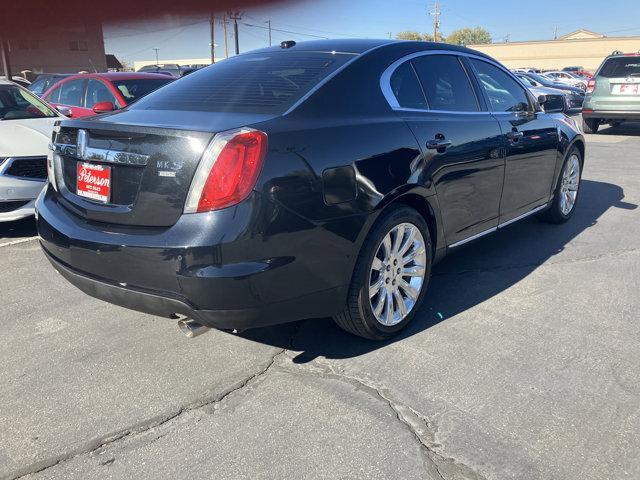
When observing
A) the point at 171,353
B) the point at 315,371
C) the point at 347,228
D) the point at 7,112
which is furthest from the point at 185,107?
the point at 7,112

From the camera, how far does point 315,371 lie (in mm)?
2979

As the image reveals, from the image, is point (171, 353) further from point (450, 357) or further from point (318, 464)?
point (450, 357)

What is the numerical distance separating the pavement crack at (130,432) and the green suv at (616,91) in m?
12.0

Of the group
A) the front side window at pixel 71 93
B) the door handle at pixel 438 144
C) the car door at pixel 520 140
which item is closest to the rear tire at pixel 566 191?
the car door at pixel 520 140

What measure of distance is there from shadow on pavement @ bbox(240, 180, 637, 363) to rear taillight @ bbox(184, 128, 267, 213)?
1.11 metres

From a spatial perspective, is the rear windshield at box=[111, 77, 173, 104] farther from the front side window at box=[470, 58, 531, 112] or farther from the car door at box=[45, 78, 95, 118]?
the front side window at box=[470, 58, 531, 112]

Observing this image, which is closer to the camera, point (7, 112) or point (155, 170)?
point (155, 170)

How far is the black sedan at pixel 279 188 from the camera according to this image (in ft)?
8.04

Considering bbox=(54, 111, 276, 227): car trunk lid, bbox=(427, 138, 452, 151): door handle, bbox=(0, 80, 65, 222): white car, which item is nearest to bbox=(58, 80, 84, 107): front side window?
bbox=(0, 80, 65, 222): white car

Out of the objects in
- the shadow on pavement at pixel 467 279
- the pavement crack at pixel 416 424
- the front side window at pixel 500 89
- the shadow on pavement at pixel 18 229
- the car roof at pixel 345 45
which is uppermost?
the car roof at pixel 345 45

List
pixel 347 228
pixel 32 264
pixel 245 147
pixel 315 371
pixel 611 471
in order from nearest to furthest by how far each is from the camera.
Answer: pixel 611 471 < pixel 245 147 < pixel 347 228 < pixel 315 371 < pixel 32 264

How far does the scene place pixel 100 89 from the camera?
8.45m

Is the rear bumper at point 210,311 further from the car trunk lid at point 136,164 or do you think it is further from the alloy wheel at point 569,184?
the alloy wheel at point 569,184

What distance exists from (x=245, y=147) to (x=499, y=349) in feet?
6.01
